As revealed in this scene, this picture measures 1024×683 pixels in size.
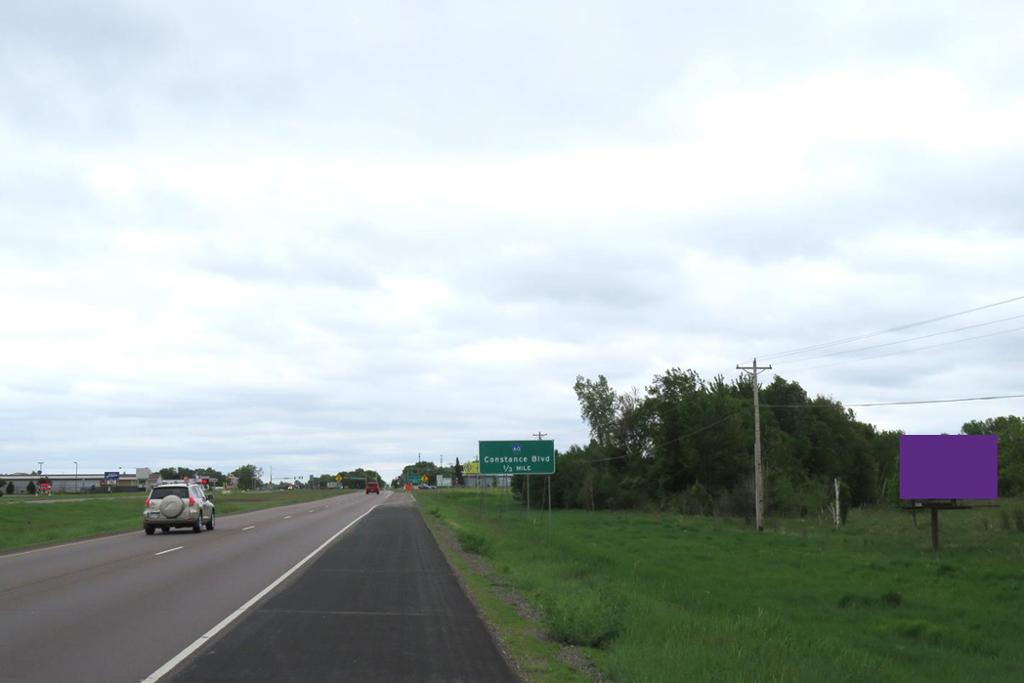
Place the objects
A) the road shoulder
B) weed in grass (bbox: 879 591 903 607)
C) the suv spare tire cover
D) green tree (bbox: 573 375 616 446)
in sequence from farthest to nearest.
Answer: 1. green tree (bbox: 573 375 616 446)
2. the suv spare tire cover
3. weed in grass (bbox: 879 591 903 607)
4. the road shoulder

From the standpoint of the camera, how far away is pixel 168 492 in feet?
125

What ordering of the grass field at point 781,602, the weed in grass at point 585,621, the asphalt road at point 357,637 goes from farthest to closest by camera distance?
1. the weed in grass at point 585,621
2. the grass field at point 781,602
3. the asphalt road at point 357,637

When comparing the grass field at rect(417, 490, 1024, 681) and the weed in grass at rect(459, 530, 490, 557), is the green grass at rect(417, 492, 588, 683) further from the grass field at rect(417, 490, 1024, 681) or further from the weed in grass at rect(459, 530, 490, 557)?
the weed in grass at rect(459, 530, 490, 557)

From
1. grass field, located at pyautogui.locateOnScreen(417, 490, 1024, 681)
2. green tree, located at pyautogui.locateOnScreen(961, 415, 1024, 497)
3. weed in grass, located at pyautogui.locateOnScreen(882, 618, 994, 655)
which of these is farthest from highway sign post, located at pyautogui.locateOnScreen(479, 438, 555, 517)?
green tree, located at pyautogui.locateOnScreen(961, 415, 1024, 497)

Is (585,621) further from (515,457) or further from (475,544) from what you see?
(515,457)

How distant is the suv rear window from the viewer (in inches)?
1491

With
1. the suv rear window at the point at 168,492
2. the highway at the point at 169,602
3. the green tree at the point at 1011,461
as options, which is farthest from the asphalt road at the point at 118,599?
the green tree at the point at 1011,461

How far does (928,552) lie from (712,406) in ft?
136

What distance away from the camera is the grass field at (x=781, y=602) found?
12.1 metres

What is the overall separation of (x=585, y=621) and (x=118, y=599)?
7961 millimetres

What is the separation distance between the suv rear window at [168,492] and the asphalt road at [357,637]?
59.8 ft

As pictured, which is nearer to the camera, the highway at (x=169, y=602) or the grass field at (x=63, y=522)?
the highway at (x=169, y=602)

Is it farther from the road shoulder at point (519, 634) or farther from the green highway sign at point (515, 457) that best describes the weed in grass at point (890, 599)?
the green highway sign at point (515, 457)

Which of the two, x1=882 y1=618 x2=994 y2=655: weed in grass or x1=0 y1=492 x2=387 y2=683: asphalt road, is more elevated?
x1=0 y1=492 x2=387 y2=683: asphalt road
